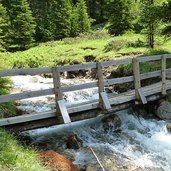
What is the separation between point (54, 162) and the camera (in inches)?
320

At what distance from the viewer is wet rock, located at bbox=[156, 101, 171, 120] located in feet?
43.5

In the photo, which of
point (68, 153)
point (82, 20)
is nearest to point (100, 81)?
point (68, 153)

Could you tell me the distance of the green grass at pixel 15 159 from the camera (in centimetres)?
663

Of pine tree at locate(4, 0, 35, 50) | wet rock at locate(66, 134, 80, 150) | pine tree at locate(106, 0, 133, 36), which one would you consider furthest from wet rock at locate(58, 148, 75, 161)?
pine tree at locate(4, 0, 35, 50)

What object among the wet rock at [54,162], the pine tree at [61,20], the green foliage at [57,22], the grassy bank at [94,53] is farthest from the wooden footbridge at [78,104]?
the green foliage at [57,22]

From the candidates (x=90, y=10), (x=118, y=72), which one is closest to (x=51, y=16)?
(x=90, y=10)

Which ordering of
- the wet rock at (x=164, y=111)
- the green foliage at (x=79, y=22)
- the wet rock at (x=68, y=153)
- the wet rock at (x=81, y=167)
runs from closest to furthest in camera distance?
1. the wet rock at (x=81, y=167)
2. the wet rock at (x=68, y=153)
3. the wet rock at (x=164, y=111)
4. the green foliage at (x=79, y=22)

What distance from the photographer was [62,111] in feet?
33.0

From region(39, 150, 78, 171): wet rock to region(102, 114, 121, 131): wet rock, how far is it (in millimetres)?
3754

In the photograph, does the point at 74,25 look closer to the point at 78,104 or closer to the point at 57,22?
A: the point at 57,22

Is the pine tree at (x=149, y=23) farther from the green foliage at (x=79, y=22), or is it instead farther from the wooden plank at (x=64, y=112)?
the green foliage at (x=79, y=22)

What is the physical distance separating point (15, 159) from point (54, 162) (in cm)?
147

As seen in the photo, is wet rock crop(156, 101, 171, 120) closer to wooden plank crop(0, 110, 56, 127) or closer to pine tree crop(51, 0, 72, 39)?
wooden plank crop(0, 110, 56, 127)

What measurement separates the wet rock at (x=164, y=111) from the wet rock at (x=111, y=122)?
1864 mm
